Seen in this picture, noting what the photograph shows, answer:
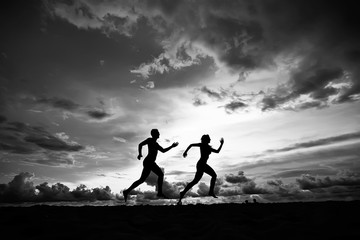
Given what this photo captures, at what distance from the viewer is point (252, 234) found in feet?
11.0

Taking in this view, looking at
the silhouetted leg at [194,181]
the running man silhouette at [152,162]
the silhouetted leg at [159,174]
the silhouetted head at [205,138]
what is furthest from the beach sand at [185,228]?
the silhouetted head at [205,138]

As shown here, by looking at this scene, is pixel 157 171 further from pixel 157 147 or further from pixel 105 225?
pixel 105 225

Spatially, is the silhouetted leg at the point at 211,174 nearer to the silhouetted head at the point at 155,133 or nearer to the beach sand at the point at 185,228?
the silhouetted head at the point at 155,133

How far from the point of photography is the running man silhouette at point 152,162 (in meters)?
8.34

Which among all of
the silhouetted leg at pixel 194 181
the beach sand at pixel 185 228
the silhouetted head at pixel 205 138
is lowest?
the beach sand at pixel 185 228

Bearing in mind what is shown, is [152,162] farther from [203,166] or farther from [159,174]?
[203,166]

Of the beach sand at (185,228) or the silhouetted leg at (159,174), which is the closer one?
the beach sand at (185,228)

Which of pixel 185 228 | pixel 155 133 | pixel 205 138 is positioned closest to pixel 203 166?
pixel 205 138

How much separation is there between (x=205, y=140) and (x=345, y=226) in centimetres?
573

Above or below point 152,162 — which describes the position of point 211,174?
below

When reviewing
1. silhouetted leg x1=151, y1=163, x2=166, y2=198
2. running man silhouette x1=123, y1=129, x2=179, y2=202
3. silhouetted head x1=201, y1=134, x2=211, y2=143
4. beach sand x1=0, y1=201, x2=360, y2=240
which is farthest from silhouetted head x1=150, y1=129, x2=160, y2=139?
beach sand x1=0, y1=201, x2=360, y2=240

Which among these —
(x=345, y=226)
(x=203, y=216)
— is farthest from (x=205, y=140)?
(x=345, y=226)

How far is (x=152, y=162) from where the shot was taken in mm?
8438

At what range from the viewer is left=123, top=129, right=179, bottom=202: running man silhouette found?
834 cm
